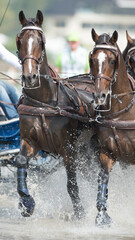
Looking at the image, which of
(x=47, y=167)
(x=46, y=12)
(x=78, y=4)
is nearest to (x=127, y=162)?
(x=47, y=167)

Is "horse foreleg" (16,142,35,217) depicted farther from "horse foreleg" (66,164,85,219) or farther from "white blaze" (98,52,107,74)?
"white blaze" (98,52,107,74)

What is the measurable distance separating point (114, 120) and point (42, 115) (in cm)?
81

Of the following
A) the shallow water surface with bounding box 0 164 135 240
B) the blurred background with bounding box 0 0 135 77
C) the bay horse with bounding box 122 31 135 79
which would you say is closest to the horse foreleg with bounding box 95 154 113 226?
the shallow water surface with bounding box 0 164 135 240

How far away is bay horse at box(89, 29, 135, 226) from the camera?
20.4 feet

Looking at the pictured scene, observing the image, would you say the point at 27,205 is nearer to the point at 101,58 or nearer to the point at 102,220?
the point at 102,220

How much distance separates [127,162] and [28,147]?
1098 mm

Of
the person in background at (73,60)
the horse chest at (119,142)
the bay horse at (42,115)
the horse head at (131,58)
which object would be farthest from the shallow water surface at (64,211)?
the person in background at (73,60)

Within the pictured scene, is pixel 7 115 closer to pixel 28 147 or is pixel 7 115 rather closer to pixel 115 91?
pixel 28 147

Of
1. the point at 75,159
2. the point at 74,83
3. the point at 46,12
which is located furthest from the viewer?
the point at 46,12

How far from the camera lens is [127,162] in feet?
21.6

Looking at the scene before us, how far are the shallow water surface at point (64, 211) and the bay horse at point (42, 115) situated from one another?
1.19ft

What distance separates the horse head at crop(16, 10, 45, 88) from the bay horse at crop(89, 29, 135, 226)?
60 centimetres

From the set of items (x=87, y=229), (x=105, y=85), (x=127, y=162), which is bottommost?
(x=87, y=229)

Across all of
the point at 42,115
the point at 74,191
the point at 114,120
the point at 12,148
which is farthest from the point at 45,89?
the point at 12,148
